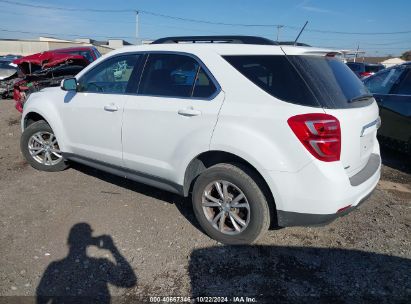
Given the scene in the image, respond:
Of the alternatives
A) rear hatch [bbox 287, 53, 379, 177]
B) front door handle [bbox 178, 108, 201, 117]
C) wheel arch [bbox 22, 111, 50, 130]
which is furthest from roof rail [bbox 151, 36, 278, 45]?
wheel arch [bbox 22, 111, 50, 130]

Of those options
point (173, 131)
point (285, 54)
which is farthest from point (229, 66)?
point (173, 131)

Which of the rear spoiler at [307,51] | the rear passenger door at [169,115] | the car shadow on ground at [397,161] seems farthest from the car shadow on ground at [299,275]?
the car shadow on ground at [397,161]

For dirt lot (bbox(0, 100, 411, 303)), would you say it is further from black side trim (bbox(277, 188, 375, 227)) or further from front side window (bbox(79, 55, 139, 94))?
front side window (bbox(79, 55, 139, 94))

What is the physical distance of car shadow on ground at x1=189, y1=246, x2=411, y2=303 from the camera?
2750 mm

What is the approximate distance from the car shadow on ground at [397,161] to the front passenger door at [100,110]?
4436 millimetres

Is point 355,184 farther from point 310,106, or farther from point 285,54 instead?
point 285,54

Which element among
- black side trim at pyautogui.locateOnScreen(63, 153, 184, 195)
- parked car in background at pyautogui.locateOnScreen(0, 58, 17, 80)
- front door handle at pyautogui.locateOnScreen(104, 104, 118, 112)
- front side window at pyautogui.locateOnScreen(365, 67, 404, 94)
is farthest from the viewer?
parked car in background at pyautogui.locateOnScreen(0, 58, 17, 80)

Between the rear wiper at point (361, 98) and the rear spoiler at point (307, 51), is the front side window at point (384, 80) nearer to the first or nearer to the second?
the rear wiper at point (361, 98)

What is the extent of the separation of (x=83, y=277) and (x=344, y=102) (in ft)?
8.61

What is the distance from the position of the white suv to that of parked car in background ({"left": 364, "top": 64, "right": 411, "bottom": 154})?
7.07 ft

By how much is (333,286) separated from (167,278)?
53.2 inches

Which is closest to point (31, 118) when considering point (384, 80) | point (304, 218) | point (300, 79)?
point (300, 79)

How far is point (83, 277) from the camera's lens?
2.94 m

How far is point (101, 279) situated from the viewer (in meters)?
2.92
